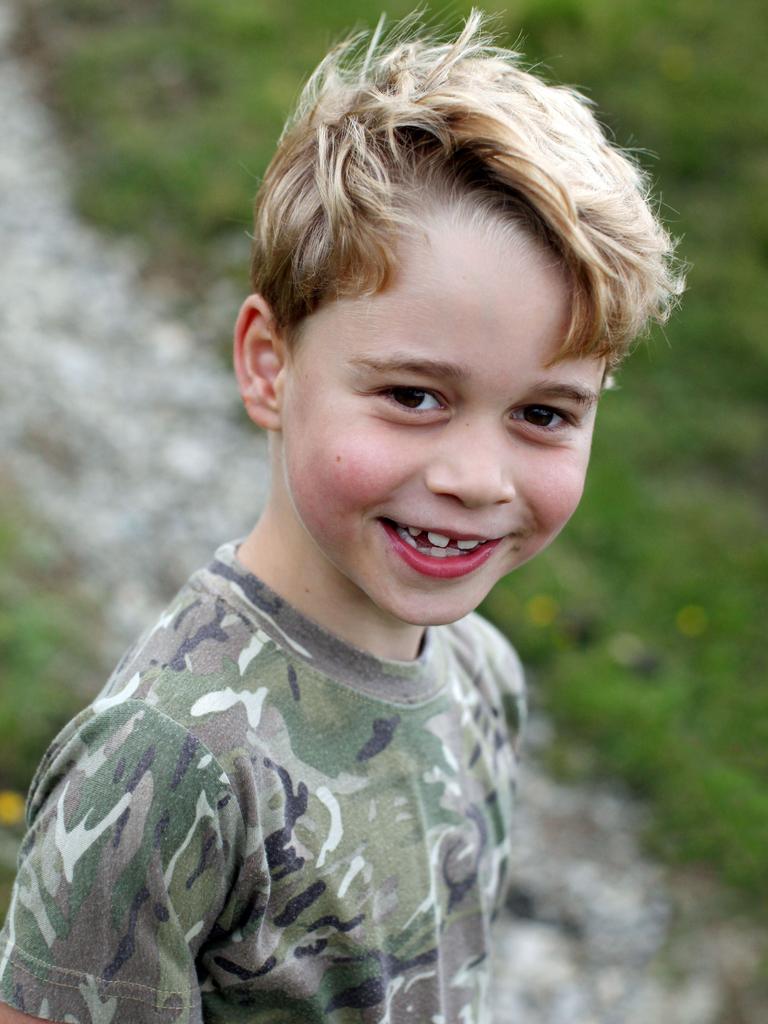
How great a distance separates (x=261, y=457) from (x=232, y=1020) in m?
4.26

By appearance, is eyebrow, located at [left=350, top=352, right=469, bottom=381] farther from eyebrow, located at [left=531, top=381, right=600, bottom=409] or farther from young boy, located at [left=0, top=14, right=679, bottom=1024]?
eyebrow, located at [left=531, top=381, right=600, bottom=409]

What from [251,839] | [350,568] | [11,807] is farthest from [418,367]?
[11,807]

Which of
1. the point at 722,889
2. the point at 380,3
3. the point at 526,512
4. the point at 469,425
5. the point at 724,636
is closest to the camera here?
the point at 469,425

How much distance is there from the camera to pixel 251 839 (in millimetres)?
1800

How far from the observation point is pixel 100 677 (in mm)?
4180

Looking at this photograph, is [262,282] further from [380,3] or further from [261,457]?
[380,3]

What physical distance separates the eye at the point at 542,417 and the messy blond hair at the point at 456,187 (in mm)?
106

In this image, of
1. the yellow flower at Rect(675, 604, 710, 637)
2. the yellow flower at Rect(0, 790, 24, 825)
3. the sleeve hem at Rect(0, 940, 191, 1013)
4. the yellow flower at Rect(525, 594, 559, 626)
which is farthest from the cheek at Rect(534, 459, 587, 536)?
the yellow flower at Rect(675, 604, 710, 637)

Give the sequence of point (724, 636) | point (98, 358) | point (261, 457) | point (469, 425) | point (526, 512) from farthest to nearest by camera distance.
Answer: point (98, 358), point (261, 457), point (724, 636), point (526, 512), point (469, 425)

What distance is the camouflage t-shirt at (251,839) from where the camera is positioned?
1741 millimetres

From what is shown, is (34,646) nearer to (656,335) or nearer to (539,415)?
(539,415)

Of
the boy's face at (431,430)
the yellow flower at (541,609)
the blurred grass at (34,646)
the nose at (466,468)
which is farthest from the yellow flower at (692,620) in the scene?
the nose at (466,468)

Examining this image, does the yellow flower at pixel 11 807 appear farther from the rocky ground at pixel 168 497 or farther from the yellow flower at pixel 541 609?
the yellow flower at pixel 541 609

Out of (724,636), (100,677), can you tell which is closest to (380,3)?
(724,636)
